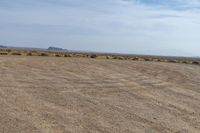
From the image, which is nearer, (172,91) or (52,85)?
(52,85)

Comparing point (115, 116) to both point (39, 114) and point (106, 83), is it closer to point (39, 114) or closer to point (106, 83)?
point (39, 114)

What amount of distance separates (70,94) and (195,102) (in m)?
4.18

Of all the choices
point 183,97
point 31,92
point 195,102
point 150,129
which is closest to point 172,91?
point 183,97

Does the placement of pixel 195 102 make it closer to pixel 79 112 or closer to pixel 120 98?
pixel 120 98

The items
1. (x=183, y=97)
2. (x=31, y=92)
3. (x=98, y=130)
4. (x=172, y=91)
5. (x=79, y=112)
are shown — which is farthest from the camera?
(x=172, y=91)

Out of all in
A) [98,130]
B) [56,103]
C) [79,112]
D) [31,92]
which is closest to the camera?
[98,130]

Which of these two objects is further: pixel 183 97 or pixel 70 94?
pixel 183 97

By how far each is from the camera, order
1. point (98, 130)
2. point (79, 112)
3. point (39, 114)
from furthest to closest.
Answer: point (79, 112)
point (39, 114)
point (98, 130)

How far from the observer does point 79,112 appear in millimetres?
10359

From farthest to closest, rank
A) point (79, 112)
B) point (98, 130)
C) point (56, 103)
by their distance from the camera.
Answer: point (56, 103)
point (79, 112)
point (98, 130)

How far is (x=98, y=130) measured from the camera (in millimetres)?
8617

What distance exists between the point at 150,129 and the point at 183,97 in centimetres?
600

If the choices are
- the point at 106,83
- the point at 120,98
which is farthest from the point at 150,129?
the point at 106,83

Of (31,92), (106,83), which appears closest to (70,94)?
(31,92)
